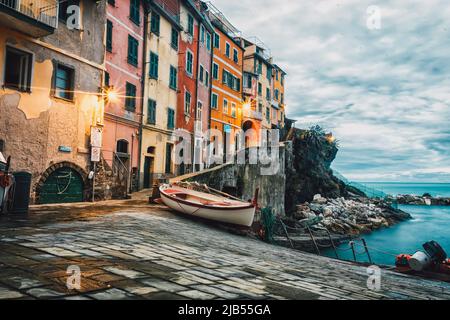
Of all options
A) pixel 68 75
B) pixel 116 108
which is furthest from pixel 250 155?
pixel 68 75

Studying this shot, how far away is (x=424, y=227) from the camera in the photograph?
39.6 metres

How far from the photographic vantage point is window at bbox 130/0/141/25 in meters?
19.0

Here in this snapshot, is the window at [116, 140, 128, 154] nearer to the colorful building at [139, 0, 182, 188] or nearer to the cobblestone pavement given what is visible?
the colorful building at [139, 0, 182, 188]

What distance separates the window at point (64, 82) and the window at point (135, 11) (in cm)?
713

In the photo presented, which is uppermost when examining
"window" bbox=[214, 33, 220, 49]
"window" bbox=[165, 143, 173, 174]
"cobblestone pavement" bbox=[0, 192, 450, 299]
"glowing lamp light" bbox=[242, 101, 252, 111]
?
"window" bbox=[214, 33, 220, 49]

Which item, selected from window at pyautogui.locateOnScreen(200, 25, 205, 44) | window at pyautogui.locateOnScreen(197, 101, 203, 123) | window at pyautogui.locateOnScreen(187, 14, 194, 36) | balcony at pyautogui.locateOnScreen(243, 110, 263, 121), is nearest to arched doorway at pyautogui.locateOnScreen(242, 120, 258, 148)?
balcony at pyautogui.locateOnScreen(243, 110, 263, 121)

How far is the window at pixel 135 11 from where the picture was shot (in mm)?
19031

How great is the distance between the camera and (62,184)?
1348 centimetres

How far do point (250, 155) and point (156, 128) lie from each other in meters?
7.49

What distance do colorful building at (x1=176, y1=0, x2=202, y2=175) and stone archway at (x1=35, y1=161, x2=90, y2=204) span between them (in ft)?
33.9

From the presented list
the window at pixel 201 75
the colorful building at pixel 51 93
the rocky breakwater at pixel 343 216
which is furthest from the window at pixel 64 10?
the rocky breakwater at pixel 343 216

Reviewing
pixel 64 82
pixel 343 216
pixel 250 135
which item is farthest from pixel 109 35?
pixel 343 216

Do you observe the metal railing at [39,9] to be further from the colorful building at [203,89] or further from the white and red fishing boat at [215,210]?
the colorful building at [203,89]
